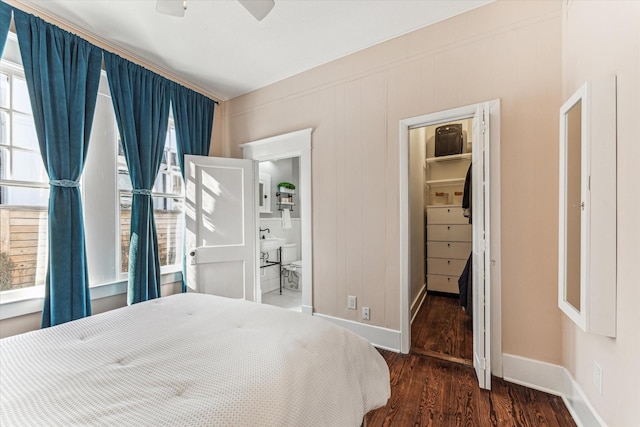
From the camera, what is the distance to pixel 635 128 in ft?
3.47

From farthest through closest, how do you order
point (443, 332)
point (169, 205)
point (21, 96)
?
point (169, 205), point (443, 332), point (21, 96)

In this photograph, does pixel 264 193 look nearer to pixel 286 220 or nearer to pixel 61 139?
pixel 286 220

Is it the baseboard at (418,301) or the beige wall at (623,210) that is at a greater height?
the beige wall at (623,210)

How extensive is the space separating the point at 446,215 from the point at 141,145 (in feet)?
12.8

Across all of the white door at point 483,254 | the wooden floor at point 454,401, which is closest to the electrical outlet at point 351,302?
the wooden floor at point 454,401

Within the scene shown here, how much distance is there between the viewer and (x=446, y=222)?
3912 mm

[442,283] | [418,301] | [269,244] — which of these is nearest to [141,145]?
[269,244]

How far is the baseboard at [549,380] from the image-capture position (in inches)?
58.6

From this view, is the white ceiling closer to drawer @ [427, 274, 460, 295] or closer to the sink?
the sink

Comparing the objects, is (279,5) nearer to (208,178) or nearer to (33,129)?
(208,178)

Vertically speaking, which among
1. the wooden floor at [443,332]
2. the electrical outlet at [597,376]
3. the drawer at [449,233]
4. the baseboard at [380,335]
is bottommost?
the wooden floor at [443,332]

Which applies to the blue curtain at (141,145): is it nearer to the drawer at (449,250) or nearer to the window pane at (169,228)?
the window pane at (169,228)

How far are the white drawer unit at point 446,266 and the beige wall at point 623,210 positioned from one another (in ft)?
8.09

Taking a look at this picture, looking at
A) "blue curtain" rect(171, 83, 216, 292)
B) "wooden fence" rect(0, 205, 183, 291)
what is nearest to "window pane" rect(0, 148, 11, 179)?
"wooden fence" rect(0, 205, 183, 291)
